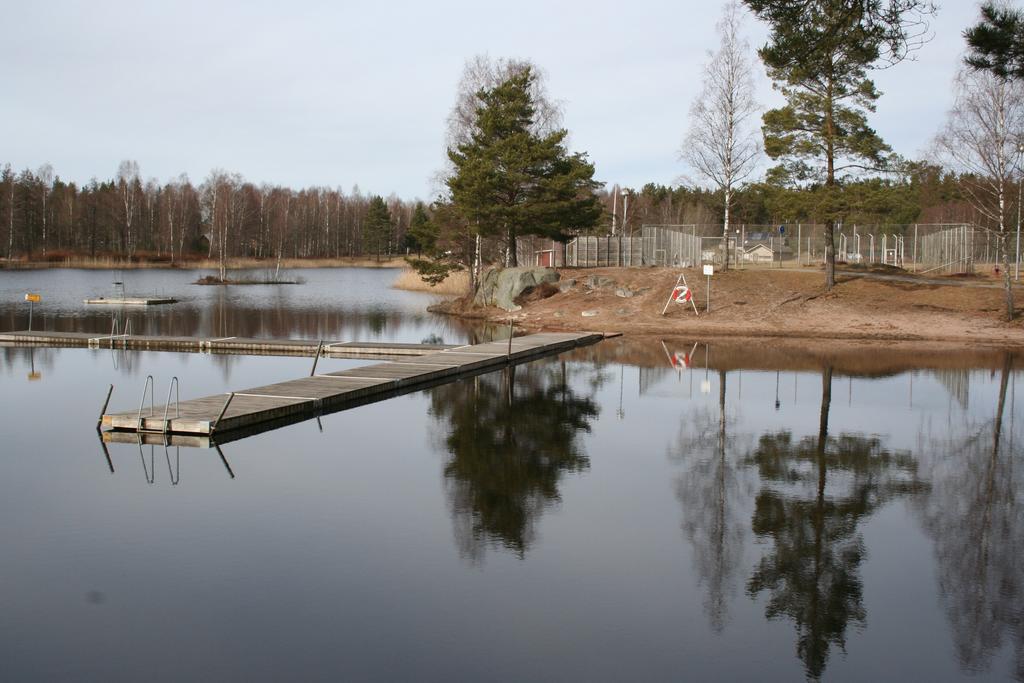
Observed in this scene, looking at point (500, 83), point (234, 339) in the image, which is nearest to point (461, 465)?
point (234, 339)

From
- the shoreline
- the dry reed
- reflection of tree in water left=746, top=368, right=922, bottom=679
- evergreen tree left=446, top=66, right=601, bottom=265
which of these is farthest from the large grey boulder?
the shoreline

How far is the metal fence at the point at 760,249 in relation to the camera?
46281 millimetres

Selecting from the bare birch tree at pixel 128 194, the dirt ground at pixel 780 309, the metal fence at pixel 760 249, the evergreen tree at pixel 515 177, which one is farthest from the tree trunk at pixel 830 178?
the bare birch tree at pixel 128 194

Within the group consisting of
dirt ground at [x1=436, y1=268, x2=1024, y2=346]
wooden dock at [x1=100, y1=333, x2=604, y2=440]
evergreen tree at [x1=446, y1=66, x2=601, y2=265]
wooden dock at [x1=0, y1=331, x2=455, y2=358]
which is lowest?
wooden dock at [x1=100, y1=333, x2=604, y2=440]

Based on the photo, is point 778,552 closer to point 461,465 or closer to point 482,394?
point 461,465

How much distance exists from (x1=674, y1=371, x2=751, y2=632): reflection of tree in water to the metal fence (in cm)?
2802

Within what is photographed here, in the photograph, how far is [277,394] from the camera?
1688 cm

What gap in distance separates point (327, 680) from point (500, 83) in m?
41.9

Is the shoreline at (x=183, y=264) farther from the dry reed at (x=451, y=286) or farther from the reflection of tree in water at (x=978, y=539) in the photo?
the reflection of tree in water at (x=978, y=539)

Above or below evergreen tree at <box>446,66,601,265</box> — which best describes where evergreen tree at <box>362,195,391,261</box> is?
above

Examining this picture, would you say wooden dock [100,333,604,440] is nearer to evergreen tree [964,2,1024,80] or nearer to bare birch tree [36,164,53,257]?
evergreen tree [964,2,1024,80]

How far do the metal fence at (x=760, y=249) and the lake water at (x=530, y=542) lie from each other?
27975 mm

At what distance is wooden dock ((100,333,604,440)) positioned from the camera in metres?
14.3

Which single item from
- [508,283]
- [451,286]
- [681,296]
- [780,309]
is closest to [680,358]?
[681,296]
